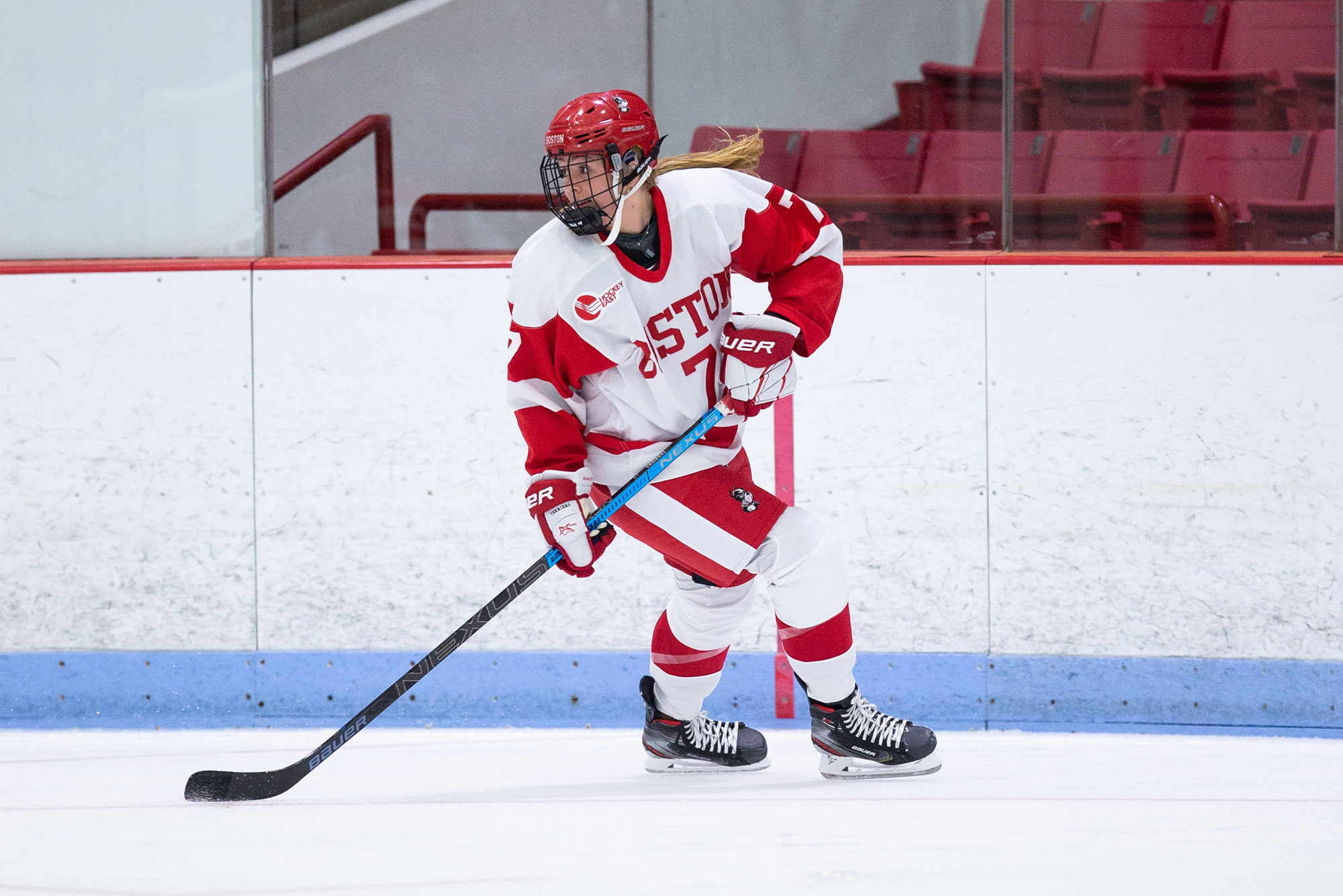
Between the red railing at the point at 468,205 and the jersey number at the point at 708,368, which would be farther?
the red railing at the point at 468,205

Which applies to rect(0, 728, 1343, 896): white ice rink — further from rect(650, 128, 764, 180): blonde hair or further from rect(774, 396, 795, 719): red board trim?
rect(650, 128, 764, 180): blonde hair

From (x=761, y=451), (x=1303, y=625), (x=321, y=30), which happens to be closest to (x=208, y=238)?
(x=321, y=30)

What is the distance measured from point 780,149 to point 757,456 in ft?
2.51

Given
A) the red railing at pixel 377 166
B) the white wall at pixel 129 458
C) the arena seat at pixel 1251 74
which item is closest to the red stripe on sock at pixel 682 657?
the white wall at pixel 129 458

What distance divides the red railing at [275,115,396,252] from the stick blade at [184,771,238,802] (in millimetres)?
1338

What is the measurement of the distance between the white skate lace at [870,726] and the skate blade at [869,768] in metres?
0.04

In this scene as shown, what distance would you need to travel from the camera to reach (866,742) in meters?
1.95

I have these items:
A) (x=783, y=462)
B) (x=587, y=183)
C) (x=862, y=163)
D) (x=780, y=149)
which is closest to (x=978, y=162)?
(x=862, y=163)

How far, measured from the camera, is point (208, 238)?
282cm

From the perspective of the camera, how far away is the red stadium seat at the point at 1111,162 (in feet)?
9.23

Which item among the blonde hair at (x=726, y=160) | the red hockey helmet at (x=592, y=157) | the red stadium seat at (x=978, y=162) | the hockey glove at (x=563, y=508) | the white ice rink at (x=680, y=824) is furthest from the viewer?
the red stadium seat at (x=978, y=162)

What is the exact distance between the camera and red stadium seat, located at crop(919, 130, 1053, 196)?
110 inches

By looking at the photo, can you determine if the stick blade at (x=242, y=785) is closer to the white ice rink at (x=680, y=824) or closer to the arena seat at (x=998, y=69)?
the white ice rink at (x=680, y=824)

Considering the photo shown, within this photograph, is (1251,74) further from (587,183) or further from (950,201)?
(587,183)
